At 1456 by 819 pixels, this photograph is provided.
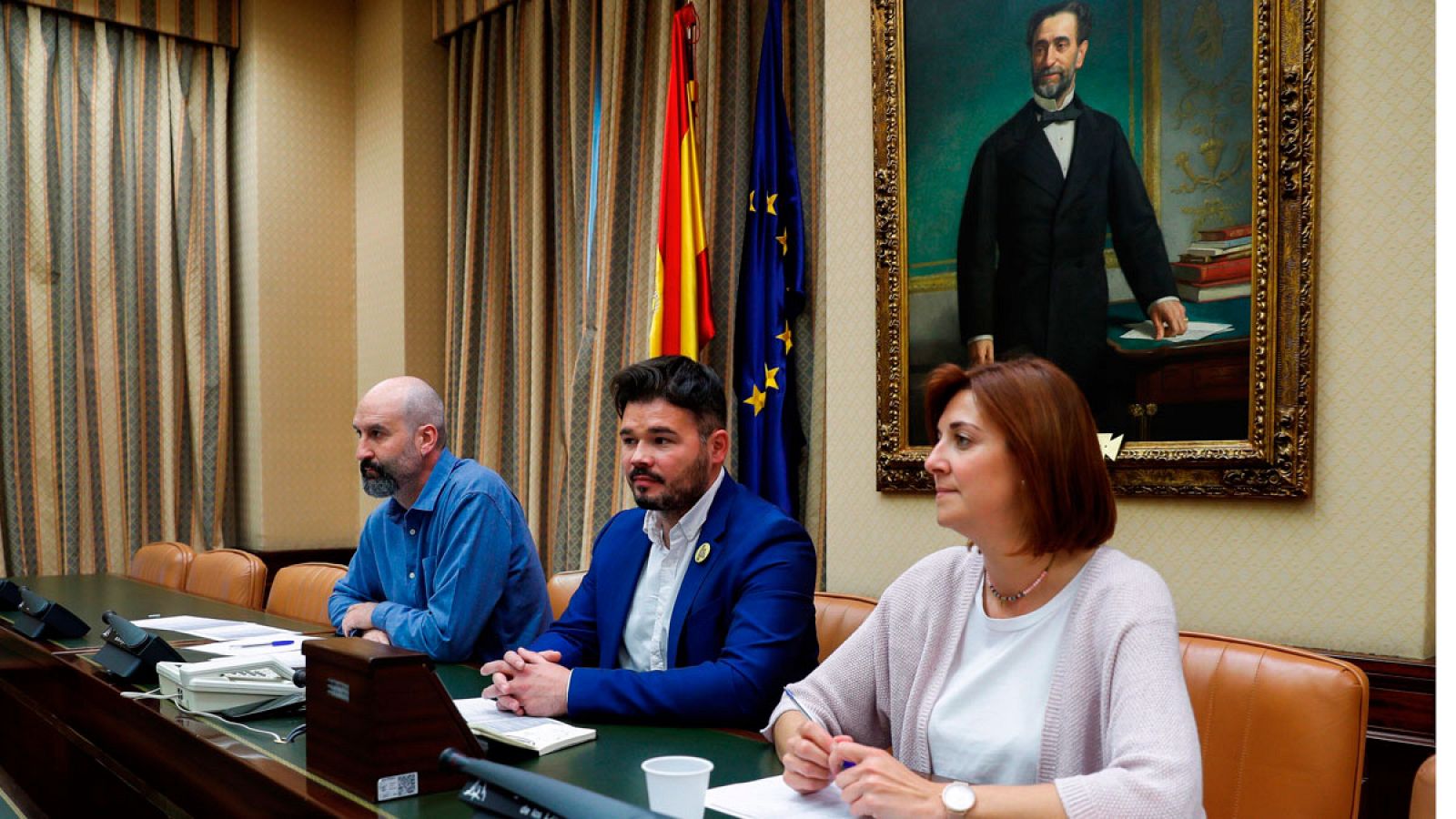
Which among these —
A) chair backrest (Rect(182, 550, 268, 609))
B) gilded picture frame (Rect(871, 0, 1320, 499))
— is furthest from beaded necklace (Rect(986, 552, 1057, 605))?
chair backrest (Rect(182, 550, 268, 609))

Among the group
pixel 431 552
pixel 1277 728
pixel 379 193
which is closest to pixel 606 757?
pixel 1277 728

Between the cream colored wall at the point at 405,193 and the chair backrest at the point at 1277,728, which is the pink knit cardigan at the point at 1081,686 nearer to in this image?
the chair backrest at the point at 1277,728

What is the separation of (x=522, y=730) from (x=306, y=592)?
2.10 metres

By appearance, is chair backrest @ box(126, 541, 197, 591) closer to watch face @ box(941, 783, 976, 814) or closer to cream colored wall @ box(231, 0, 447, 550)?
cream colored wall @ box(231, 0, 447, 550)

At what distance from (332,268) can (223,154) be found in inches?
30.6

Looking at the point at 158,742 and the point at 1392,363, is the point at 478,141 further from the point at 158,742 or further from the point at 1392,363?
the point at 1392,363

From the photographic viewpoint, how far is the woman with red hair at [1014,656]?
1.27 m

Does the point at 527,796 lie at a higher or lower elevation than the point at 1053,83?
lower

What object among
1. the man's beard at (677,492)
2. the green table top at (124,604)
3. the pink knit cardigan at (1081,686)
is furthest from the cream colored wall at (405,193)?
the pink knit cardigan at (1081,686)

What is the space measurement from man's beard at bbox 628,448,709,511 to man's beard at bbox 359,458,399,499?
0.94 metres

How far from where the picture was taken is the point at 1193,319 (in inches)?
96.6

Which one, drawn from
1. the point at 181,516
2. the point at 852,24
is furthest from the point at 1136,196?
the point at 181,516

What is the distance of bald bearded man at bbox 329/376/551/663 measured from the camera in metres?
2.58

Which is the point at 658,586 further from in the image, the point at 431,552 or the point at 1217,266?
the point at 1217,266
